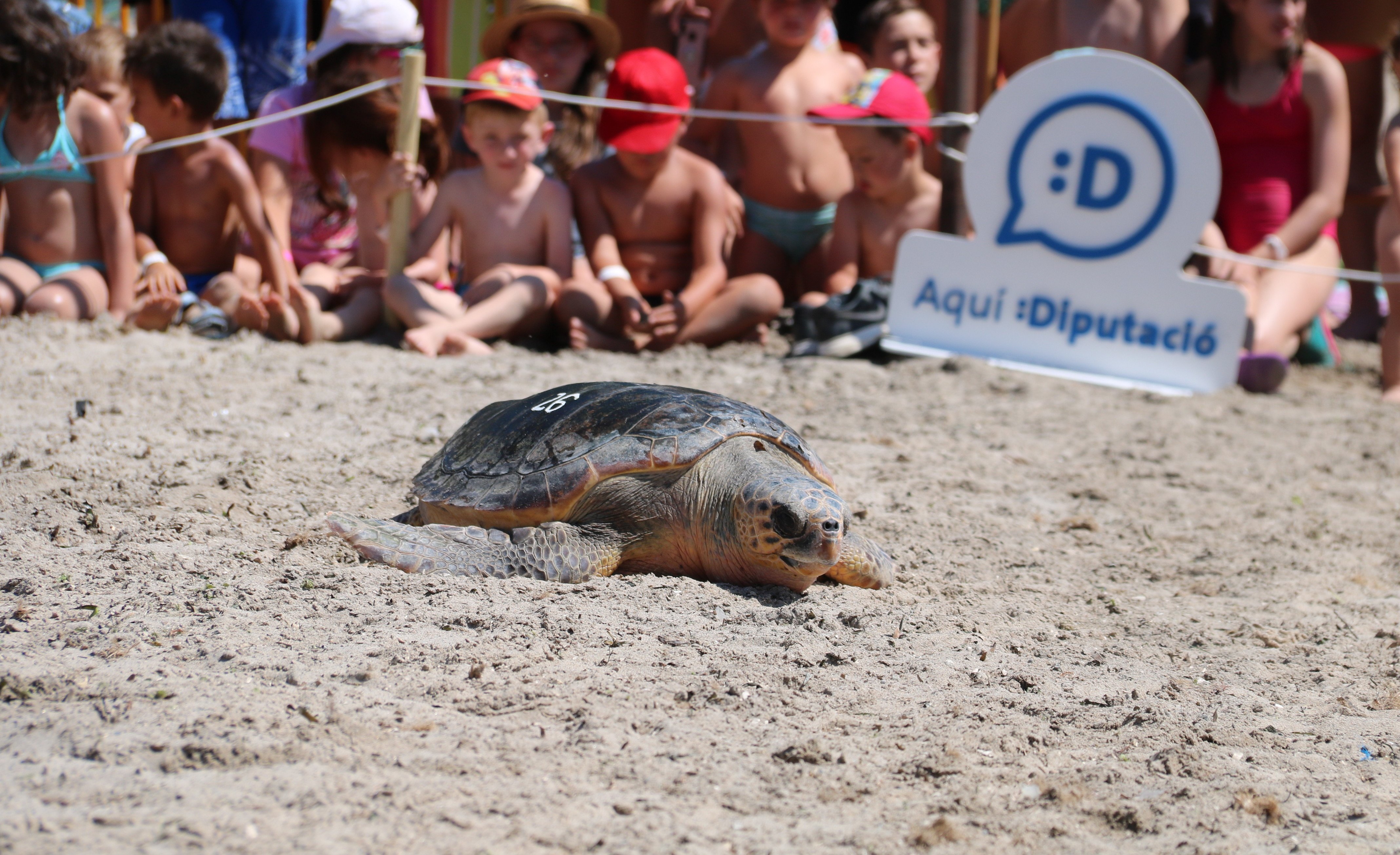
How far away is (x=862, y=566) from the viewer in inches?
87.7

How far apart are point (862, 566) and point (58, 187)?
3684 millimetres

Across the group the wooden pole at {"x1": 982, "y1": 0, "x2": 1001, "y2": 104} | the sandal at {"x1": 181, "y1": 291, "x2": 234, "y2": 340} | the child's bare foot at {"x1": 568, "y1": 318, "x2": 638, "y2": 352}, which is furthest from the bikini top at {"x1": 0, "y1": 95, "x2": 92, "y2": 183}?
the wooden pole at {"x1": 982, "y1": 0, "x2": 1001, "y2": 104}

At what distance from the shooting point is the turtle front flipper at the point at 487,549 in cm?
210

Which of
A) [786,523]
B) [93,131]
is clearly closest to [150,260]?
[93,131]

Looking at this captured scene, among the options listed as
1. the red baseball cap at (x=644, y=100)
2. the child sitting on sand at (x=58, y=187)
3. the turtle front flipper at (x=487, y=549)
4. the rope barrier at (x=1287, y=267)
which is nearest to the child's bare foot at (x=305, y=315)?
the child sitting on sand at (x=58, y=187)

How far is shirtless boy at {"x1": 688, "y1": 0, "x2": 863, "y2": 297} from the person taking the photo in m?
4.90

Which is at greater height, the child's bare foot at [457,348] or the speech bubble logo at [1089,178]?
the speech bubble logo at [1089,178]

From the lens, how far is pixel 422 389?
352cm

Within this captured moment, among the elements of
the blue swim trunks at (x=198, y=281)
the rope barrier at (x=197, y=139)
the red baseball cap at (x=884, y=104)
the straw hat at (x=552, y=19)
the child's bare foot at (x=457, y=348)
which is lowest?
the child's bare foot at (x=457, y=348)

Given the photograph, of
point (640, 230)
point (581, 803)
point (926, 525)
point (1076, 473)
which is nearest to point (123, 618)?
point (581, 803)

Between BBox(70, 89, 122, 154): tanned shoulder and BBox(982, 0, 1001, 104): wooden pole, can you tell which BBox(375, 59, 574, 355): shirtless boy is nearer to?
BBox(70, 89, 122, 154): tanned shoulder

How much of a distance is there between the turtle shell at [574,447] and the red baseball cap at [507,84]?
226 centimetres

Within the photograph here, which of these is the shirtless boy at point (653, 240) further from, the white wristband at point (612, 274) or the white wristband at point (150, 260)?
the white wristband at point (150, 260)

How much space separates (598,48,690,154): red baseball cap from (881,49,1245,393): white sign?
1131 millimetres
